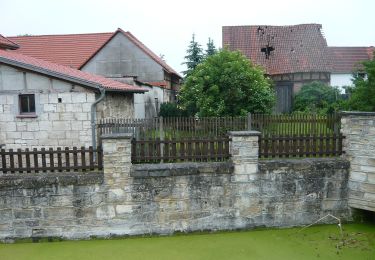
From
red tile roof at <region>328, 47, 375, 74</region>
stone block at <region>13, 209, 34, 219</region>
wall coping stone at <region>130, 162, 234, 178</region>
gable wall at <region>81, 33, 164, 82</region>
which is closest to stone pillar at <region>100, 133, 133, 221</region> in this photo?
wall coping stone at <region>130, 162, 234, 178</region>

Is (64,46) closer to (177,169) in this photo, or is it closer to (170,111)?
(170,111)

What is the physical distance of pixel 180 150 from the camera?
7293 millimetres

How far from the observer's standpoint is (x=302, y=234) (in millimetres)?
7008

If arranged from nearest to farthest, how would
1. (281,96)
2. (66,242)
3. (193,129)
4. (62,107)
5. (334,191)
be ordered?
(66,242) → (334,191) → (62,107) → (193,129) → (281,96)

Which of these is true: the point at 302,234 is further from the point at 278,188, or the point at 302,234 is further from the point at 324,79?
the point at 324,79

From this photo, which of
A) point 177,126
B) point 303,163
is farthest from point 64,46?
point 303,163

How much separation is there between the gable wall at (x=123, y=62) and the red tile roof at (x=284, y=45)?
211 inches

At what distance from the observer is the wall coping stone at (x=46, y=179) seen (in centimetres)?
665

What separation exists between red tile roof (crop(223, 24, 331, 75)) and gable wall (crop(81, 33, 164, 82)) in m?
5.35

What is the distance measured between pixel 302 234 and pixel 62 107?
7295mm

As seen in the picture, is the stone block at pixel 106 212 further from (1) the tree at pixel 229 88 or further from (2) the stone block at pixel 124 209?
(1) the tree at pixel 229 88

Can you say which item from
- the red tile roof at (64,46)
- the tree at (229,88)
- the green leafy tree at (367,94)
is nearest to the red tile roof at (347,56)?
the tree at (229,88)

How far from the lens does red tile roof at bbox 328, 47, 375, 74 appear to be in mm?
31266

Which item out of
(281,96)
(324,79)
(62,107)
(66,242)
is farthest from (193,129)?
(324,79)
